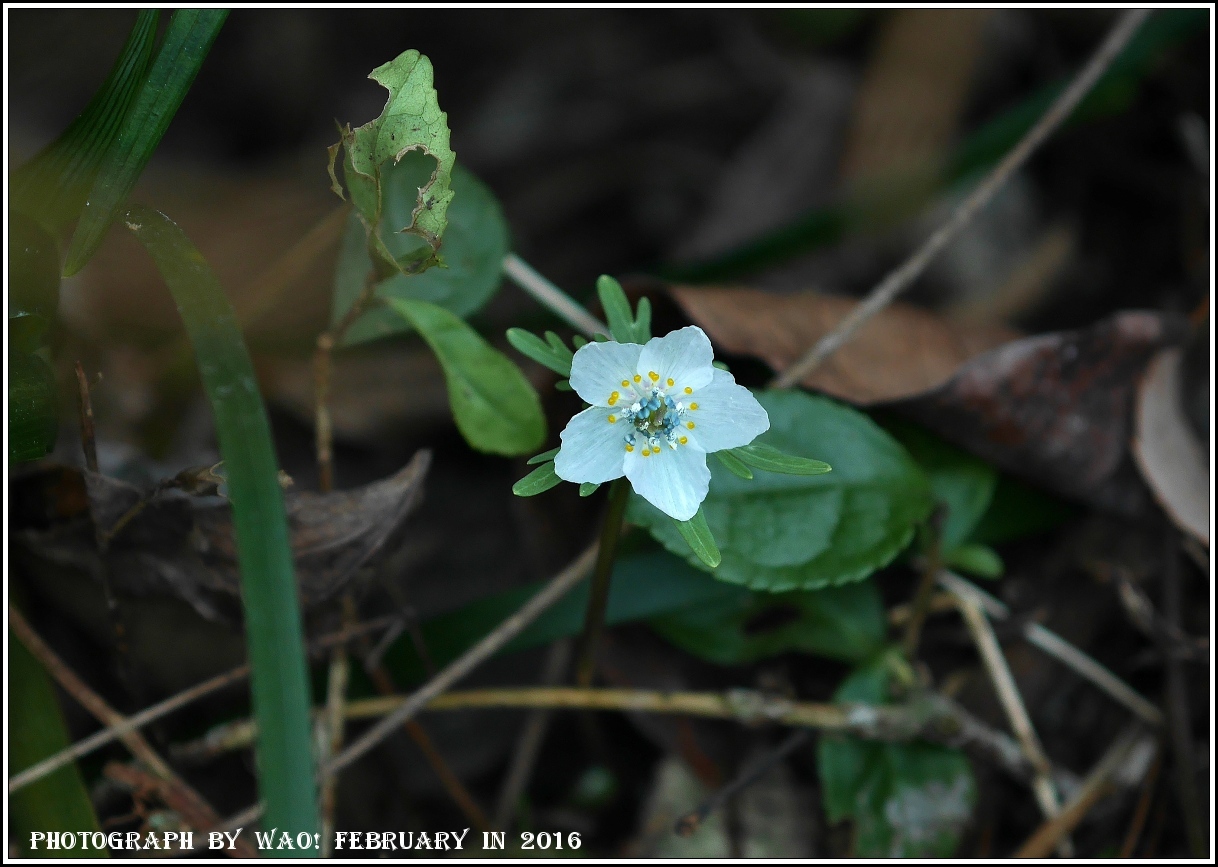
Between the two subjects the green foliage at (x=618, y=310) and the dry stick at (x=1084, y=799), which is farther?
the dry stick at (x=1084, y=799)

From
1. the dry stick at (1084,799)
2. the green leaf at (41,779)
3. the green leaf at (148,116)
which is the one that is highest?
the green leaf at (148,116)

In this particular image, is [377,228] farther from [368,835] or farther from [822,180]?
[822,180]

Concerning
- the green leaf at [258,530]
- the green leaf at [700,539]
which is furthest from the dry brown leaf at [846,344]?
the green leaf at [258,530]

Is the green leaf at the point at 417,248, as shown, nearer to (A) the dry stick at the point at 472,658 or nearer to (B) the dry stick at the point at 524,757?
(A) the dry stick at the point at 472,658

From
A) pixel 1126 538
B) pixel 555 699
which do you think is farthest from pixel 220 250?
pixel 1126 538

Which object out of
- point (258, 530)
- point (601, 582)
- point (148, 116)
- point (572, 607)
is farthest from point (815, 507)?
point (148, 116)

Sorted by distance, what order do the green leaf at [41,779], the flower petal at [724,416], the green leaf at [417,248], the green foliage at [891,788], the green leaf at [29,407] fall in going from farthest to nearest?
the green foliage at [891,788], the green leaf at [417,248], the green leaf at [41,779], the green leaf at [29,407], the flower petal at [724,416]
